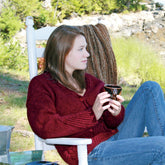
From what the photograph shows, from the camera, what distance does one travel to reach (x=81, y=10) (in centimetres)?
1305

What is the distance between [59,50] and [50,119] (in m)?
0.40

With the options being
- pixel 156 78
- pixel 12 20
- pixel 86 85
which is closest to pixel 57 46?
pixel 86 85

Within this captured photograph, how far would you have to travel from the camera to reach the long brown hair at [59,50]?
1713 mm

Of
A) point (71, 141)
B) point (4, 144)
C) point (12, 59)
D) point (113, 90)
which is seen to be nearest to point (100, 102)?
point (113, 90)

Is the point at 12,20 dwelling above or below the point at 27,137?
above

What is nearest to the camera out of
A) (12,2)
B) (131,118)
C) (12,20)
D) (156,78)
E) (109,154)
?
(109,154)

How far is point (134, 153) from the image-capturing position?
152cm

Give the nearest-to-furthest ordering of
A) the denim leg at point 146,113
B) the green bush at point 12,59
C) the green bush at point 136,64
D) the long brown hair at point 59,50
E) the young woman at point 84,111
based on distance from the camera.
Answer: the young woman at point 84,111 < the long brown hair at point 59,50 < the denim leg at point 146,113 < the green bush at point 136,64 < the green bush at point 12,59

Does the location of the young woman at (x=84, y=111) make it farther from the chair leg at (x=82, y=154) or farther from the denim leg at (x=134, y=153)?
the chair leg at (x=82, y=154)

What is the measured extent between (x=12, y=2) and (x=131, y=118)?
27.7ft

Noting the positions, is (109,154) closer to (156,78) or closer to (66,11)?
(156,78)

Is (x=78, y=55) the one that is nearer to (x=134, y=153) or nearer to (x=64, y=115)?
(x=64, y=115)

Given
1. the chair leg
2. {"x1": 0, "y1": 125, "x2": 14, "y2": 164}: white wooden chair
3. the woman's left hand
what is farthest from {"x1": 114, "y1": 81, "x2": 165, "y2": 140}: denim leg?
{"x1": 0, "y1": 125, "x2": 14, "y2": 164}: white wooden chair

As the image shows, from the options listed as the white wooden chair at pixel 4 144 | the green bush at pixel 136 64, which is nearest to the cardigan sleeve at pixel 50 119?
the white wooden chair at pixel 4 144
